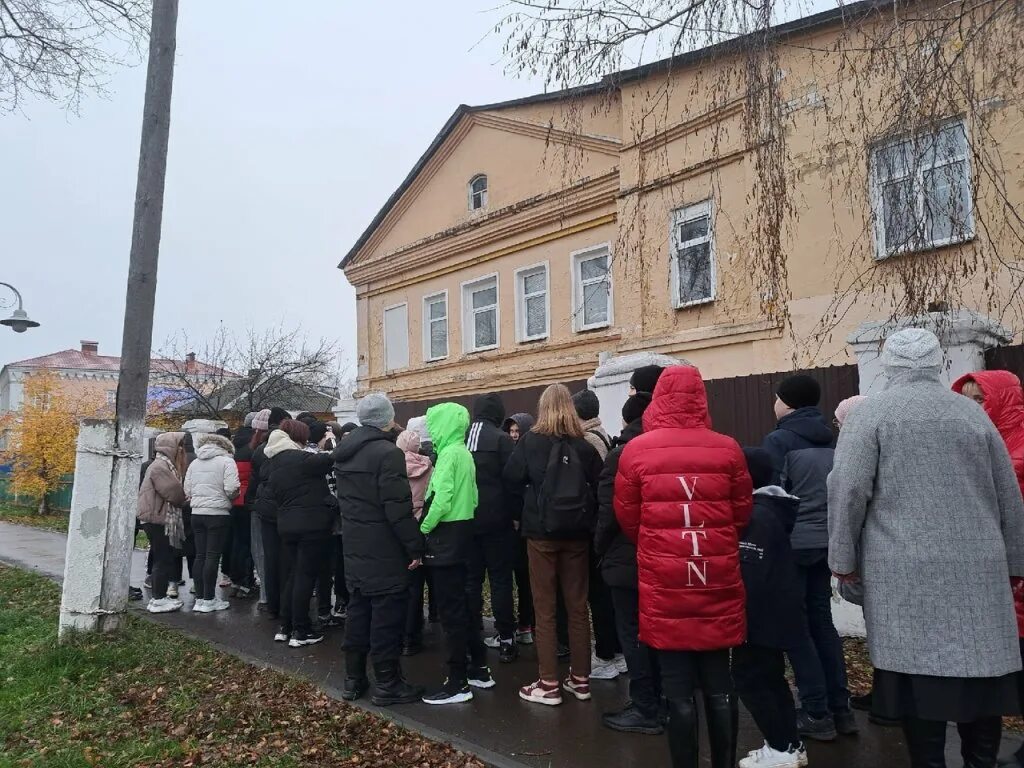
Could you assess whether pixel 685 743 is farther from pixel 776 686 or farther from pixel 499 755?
pixel 499 755

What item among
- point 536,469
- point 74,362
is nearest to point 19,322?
point 536,469

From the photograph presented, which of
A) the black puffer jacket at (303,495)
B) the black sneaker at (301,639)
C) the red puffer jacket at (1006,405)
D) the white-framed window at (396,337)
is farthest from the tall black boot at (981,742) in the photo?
the white-framed window at (396,337)

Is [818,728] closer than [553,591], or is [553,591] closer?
[818,728]

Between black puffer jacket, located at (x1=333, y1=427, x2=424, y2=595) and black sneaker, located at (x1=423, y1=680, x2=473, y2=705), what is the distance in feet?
2.36

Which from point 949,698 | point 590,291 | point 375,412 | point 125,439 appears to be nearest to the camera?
point 949,698

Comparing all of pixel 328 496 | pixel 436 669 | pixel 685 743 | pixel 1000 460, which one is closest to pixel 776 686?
pixel 685 743

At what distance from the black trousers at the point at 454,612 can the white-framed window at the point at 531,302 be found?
401 inches

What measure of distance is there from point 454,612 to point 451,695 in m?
0.54

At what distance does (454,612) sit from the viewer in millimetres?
5059

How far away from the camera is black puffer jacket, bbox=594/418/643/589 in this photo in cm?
422

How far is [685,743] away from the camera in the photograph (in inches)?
136

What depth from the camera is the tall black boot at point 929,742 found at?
Result: 2.93 meters

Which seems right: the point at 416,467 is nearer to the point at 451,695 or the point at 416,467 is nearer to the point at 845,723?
the point at 451,695

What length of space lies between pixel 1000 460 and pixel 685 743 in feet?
5.73
